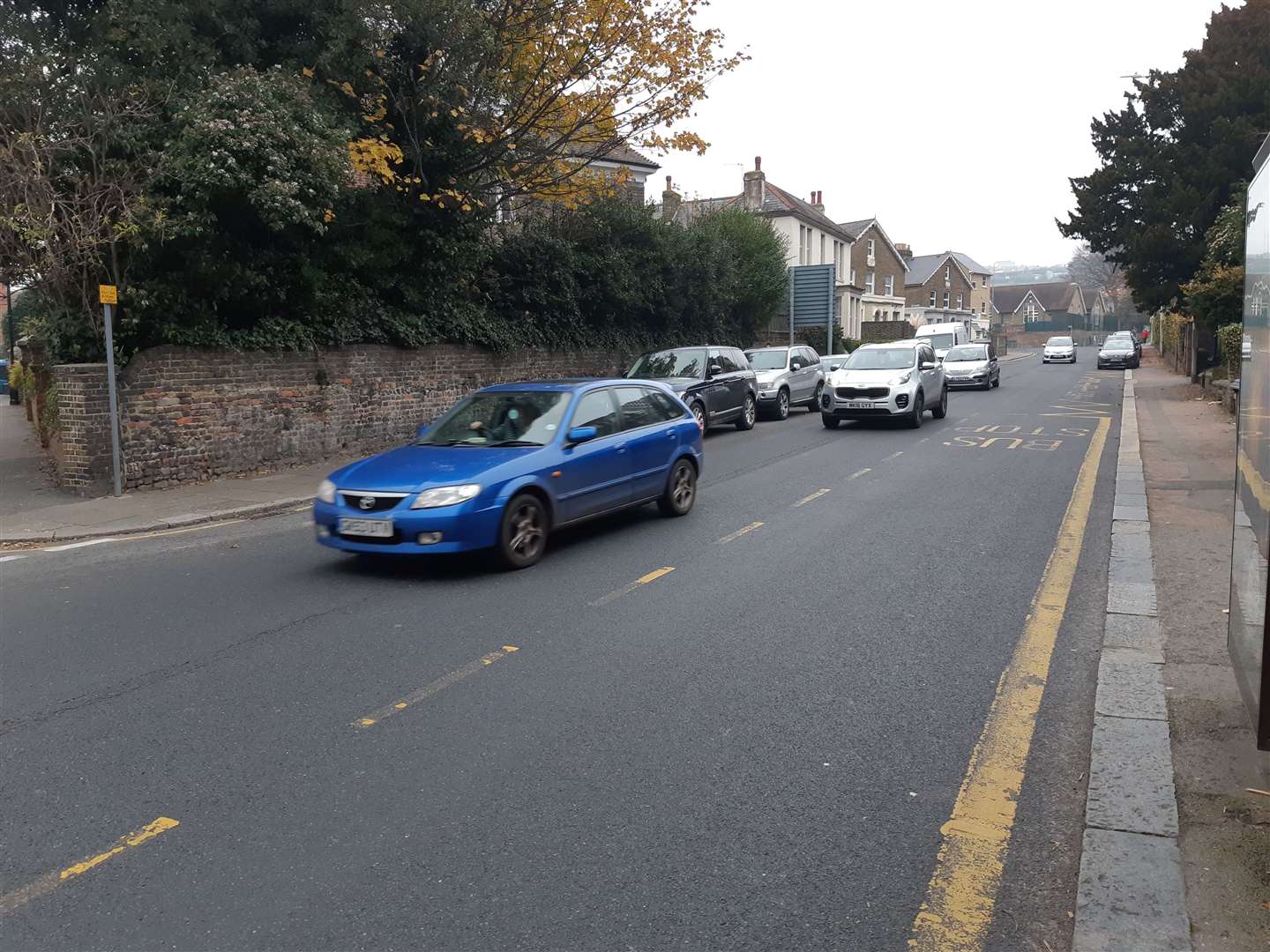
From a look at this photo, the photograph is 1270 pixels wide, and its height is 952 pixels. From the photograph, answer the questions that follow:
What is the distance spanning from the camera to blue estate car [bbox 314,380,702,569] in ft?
24.6

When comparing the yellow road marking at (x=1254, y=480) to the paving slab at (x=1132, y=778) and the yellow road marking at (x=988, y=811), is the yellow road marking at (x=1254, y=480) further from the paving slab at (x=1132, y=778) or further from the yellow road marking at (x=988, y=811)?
the yellow road marking at (x=988, y=811)

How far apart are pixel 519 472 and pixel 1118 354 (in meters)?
41.5

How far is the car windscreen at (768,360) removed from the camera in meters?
22.8

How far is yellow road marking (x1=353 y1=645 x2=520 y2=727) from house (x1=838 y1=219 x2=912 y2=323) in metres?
59.0

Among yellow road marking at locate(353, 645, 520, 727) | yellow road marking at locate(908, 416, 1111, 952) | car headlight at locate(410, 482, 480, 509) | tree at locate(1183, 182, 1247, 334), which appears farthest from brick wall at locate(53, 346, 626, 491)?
tree at locate(1183, 182, 1247, 334)

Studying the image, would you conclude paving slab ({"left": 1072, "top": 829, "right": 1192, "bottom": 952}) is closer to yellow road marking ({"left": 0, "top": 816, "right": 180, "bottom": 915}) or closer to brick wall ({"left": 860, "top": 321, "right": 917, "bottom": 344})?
yellow road marking ({"left": 0, "top": 816, "right": 180, "bottom": 915})

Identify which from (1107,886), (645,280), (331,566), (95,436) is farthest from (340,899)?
(645,280)

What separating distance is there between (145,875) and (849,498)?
8804 mm

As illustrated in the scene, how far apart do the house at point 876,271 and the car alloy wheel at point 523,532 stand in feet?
186

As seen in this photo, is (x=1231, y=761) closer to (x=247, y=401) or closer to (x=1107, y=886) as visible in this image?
(x=1107, y=886)

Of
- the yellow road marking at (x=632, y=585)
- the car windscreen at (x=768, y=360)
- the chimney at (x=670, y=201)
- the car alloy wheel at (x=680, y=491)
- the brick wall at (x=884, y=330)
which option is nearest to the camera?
the yellow road marking at (x=632, y=585)

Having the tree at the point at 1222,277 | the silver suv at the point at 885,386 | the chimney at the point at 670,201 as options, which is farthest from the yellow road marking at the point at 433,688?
the chimney at the point at 670,201

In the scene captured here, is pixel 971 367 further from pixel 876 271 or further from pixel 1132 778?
pixel 876 271

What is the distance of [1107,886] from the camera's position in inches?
128
